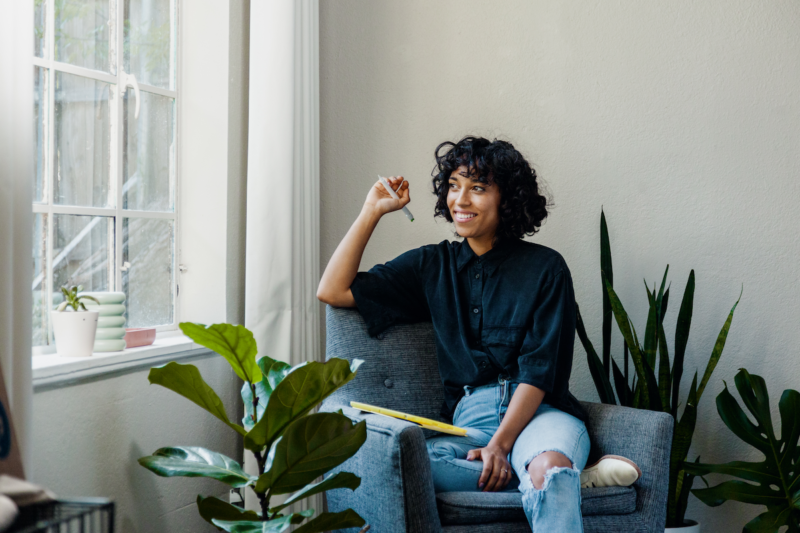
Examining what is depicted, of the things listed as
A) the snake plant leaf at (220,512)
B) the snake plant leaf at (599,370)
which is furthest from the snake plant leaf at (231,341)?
A: the snake plant leaf at (599,370)

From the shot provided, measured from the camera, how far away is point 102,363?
1580 mm

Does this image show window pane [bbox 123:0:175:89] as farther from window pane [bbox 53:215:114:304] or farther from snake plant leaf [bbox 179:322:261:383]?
snake plant leaf [bbox 179:322:261:383]

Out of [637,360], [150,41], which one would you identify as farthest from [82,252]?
[637,360]

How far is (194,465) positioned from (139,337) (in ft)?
2.26

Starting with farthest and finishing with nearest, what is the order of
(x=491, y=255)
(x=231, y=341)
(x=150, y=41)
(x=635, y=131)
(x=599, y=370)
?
(x=635, y=131) < (x=150, y=41) < (x=599, y=370) < (x=491, y=255) < (x=231, y=341)

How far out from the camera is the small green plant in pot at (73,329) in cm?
156

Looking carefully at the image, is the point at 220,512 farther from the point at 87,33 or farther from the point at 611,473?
the point at 87,33

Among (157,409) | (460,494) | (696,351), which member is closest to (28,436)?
(157,409)

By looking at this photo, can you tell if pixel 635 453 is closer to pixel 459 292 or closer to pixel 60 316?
pixel 459 292

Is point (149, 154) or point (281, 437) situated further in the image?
point (149, 154)

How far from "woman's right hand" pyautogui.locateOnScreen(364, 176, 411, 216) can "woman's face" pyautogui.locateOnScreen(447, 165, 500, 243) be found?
166 millimetres

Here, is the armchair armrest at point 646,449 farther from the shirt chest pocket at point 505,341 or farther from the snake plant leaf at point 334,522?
the snake plant leaf at point 334,522

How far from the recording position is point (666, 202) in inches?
84.5

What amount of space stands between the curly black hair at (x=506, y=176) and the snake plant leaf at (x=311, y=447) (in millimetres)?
846
